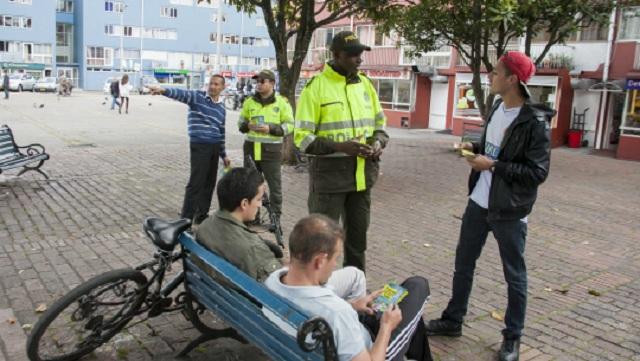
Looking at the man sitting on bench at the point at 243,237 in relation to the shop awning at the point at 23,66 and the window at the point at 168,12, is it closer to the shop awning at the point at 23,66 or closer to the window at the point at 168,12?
the shop awning at the point at 23,66

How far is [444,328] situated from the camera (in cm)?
420

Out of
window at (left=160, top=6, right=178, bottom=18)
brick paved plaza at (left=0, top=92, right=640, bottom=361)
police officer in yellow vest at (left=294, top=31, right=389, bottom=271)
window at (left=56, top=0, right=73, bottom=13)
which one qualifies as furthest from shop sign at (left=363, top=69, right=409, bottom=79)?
window at (left=56, top=0, right=73, bottom=13)

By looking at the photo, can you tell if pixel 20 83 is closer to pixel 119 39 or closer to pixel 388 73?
pixel 119 39

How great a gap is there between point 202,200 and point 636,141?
15759 millimetres

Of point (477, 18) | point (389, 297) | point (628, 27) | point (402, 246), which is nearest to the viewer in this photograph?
point (389, 297)

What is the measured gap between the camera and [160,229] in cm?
362

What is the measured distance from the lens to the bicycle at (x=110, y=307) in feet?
11.3

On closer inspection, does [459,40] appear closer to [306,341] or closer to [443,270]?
[443,270]

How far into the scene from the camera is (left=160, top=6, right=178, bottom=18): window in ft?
211

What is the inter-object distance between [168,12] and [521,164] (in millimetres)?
65780

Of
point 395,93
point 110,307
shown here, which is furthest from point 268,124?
point 395,93

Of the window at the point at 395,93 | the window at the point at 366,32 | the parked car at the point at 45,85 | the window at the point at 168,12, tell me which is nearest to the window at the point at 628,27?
the window at the point at 395,93

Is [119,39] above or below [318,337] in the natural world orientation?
above

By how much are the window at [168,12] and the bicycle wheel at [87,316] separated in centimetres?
6494
